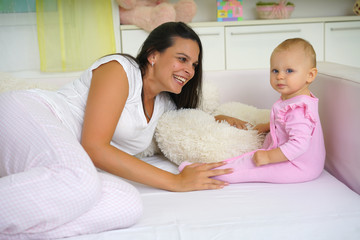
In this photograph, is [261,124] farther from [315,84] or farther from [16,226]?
[16,226]

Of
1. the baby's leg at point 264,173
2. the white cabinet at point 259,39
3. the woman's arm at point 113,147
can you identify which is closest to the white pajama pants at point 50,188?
the woman's arm at point 113,147

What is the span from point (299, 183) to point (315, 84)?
458 mm

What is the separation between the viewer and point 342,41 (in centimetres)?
332

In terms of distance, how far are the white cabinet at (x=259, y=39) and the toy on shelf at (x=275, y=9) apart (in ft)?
0.34

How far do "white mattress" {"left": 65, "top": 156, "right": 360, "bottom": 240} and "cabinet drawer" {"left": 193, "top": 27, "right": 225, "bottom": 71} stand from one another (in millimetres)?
2012

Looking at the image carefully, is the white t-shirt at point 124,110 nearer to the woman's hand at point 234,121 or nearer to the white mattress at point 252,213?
the white mattress at point 252,213

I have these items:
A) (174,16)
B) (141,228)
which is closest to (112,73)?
(141,228)

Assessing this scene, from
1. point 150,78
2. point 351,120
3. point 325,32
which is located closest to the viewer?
point 351,120

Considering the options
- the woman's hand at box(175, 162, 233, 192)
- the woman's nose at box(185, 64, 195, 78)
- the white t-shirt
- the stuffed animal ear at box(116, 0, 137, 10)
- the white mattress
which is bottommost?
the white mattress

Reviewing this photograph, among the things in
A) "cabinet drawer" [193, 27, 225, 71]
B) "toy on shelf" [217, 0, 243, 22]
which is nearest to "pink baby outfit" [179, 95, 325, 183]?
"cabinet drawer" [193, 27, 225, 71]

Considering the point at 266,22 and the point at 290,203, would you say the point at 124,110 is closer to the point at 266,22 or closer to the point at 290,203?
the point at 290,203

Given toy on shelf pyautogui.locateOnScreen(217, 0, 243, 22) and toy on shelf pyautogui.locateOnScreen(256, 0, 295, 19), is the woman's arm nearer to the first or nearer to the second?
toy on shelf pyautogui.locateOnScreen(217, 0, 243, 22)

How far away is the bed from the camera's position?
3.39ft

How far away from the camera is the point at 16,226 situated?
0.94m
